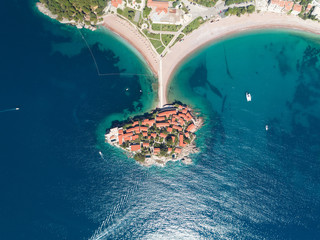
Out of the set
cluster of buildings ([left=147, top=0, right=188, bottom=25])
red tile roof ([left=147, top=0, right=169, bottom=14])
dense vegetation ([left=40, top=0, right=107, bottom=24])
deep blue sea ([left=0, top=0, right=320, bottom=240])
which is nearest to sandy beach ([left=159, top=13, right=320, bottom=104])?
deep blue sea ([left=0, top=0, right=320, bottom=240])

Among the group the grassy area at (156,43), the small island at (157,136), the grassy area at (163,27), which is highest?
the grassy area at (163,27)

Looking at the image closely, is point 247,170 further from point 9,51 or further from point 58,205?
point 9,51

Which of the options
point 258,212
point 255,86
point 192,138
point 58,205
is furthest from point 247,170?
point 58,205

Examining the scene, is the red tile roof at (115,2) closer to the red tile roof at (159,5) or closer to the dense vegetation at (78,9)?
the dense vegetation at (78,9)

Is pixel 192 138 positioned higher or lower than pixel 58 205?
higher

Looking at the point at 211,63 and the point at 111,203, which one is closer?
the point at 111,203

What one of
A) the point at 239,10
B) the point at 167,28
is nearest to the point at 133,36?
the point at 167,28

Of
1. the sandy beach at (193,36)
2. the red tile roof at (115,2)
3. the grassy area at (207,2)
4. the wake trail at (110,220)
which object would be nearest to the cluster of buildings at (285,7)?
the sandy beach at (193,36)

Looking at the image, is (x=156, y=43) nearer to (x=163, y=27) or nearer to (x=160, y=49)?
(x=160, y=49)
